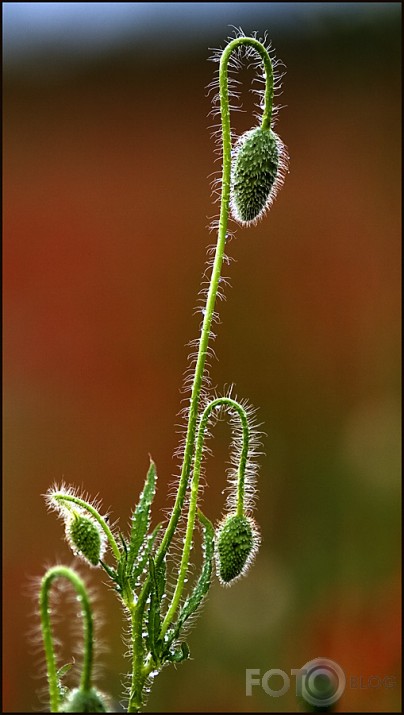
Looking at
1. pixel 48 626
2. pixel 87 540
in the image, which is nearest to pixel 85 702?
pixel 48 626

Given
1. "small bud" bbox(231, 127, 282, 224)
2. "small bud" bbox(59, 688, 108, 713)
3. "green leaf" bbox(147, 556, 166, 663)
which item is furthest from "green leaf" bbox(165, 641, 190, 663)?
"small bud" bbox(231, 127, 282, 224)

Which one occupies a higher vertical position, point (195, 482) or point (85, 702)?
point (195, 482)

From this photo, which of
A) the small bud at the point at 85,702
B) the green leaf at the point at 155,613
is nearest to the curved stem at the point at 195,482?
the green leaf at the point at 155,613

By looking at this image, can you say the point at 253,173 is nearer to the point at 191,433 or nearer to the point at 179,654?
the point at 191,433

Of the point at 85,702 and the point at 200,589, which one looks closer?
the point at 85,702

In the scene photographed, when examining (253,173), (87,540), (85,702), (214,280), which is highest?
(253,173)

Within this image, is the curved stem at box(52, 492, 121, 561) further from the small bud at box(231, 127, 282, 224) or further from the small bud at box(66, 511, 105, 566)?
the small bud at box(231, 127, 282, 224)
